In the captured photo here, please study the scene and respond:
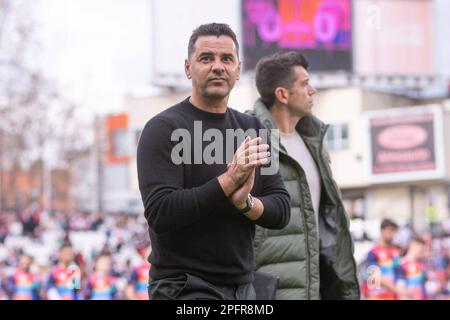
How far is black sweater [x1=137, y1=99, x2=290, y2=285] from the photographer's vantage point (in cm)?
411

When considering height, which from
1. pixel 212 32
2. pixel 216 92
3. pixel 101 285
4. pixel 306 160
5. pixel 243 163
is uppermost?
pixel 212 32

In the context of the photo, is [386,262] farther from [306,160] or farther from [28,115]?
[28,115]

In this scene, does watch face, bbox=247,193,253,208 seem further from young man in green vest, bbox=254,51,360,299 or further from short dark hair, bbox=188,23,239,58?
young man in green vest, bbox=254,51,360,299

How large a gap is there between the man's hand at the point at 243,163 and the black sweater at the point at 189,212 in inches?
1.5

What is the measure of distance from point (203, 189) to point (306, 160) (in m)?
1.86

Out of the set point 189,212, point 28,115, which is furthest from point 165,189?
point 28,115

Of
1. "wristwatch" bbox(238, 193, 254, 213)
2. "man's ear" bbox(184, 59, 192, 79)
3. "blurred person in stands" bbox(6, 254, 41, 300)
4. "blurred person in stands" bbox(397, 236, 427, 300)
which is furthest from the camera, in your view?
"blurred person in stands" bbox(6, 254, 41, 300)

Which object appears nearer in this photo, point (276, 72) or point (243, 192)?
point (243, 192)

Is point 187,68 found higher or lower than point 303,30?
lower

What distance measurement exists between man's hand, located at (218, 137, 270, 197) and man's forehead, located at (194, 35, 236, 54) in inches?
17.3

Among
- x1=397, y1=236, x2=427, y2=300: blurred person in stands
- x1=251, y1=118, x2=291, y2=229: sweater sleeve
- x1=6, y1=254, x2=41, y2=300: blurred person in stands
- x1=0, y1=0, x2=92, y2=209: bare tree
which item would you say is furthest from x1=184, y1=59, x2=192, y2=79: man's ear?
x1=0, y1=0, x2=92, y2=209: bare tree

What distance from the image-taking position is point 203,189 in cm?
411

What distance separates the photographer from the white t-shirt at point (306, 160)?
5828 mm
